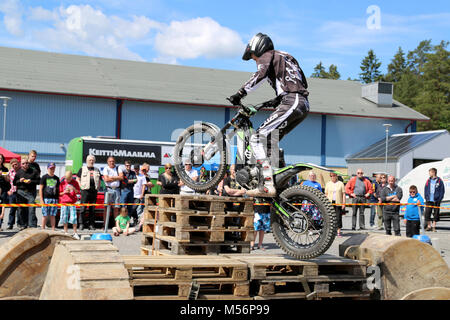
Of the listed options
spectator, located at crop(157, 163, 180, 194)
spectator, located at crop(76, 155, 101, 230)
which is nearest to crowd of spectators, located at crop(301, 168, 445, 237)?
spectator, located at crop(157, 163, 180, 194)

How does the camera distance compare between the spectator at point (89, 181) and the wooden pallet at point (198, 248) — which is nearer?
the wooden pallet at point (198, 248)

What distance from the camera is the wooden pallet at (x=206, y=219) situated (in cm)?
711

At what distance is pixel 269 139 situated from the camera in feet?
21.3

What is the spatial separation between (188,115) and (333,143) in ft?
41.7

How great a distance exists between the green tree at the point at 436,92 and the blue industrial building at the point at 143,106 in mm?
25076

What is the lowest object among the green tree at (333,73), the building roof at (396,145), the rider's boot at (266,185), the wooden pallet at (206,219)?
the wooden pallet at (206,219)

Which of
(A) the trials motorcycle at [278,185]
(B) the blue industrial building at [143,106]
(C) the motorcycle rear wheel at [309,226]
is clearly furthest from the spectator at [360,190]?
(B) the blue industrial building at [143,106]

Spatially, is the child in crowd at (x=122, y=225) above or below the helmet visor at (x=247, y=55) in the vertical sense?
below

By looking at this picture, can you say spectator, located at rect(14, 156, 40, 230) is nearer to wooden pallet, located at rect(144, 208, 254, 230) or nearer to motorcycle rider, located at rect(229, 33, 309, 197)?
wooden pallet, located at rect(144, 208, 254, 230)

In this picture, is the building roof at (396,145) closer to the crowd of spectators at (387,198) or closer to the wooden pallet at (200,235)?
the crowd of spectators at (387,198)

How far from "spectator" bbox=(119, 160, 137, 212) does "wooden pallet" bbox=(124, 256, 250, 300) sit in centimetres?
1047

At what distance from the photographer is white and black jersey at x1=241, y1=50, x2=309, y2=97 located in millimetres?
6336

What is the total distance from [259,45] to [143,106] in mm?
33522

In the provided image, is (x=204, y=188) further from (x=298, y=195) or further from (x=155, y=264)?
(x=155, y=264)
